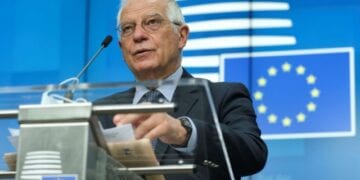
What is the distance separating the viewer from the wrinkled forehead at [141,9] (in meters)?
2.09

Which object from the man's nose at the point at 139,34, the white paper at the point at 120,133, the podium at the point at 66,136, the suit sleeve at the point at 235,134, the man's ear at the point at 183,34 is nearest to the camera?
the podium at the point at 66,136

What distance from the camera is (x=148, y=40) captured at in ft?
6.82

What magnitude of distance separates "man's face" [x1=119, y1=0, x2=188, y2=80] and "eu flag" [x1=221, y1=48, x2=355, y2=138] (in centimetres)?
153

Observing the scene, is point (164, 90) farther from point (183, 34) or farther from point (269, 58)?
point (269, 58)

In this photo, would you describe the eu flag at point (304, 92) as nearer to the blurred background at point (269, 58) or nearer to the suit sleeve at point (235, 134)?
the blurred background at point (269, 58)

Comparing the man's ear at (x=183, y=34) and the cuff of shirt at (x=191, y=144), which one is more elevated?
the man's ear at (x=183, y=34)

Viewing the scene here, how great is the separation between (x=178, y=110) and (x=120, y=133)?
0.80 feet

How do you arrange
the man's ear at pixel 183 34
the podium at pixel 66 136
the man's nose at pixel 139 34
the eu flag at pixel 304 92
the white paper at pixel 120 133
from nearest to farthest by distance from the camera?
the podium at pixel 66 136, the white paper at pixel 120 133, the man's nose at pixel 139 34, the man's ear at pixel 183 34, the eu flag at pixel 304 92

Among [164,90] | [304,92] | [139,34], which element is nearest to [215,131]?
[164,90]

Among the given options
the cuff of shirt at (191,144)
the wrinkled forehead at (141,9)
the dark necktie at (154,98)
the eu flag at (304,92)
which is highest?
the wrinkled forehead at (141,9)

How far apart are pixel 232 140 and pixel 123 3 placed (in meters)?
0.71

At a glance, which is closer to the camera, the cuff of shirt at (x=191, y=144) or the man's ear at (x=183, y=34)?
the cuff of shirt at (x=191, y=144)

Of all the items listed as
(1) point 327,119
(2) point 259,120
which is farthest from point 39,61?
(1) point 327,119

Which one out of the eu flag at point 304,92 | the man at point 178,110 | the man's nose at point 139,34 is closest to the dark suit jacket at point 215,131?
the man at point 178,110
